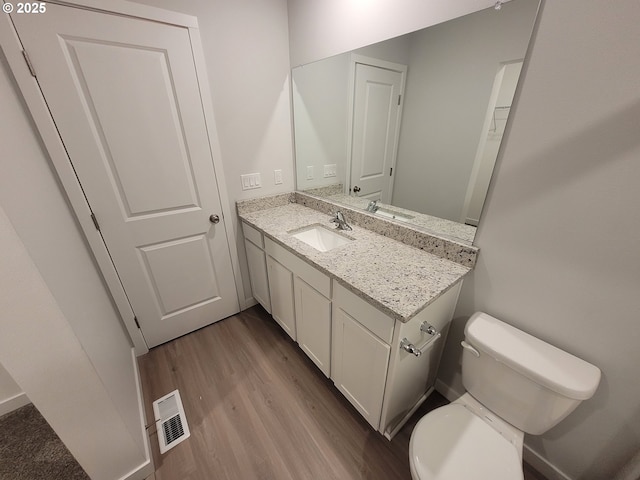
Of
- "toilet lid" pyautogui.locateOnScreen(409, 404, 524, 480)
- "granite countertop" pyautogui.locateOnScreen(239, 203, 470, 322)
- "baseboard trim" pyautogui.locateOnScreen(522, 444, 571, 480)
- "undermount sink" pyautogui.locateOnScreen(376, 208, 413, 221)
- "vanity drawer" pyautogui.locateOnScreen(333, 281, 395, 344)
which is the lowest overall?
"baseboard trim" pyautogui.locateOnScreen(522, 444, 571, 480)

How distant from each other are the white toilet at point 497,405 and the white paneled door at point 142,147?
169 centimetres

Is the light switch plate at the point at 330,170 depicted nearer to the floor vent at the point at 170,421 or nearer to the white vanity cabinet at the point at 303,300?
the white vanity cabinet at the point at 303,300

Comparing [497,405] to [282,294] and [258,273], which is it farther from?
[258,273]

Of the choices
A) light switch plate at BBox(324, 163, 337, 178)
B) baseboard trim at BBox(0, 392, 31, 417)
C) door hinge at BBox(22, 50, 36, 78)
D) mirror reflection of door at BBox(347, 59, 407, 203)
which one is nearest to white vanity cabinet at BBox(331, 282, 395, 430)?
mirror reflection of door at BBox(347, 59, 407, 203)

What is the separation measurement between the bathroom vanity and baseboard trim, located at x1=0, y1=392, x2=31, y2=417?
1628 mm

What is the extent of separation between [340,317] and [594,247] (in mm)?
976

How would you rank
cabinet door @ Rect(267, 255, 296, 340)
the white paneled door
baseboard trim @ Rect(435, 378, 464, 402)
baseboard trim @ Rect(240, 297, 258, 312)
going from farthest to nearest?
baseboard trim @ Rect(240, 297, 258, 312) → cabinet door @ Rect(267, 255, 296, 340) → baseboard trim @ Rect(435, 378, 464, 402) → the white paneled door

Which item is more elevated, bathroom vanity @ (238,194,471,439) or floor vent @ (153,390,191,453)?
bathroom vanity @ (238,194,471,439)

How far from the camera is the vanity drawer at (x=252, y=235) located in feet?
5.69

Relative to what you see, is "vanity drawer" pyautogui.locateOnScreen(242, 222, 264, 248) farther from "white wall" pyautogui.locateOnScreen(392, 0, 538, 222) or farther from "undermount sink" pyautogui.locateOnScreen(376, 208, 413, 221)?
"white wall" pyautogui.locateOnScreen(392, 0, 538, 222)

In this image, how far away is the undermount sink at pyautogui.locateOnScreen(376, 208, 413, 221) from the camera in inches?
56.8

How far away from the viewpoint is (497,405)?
3.34 feet

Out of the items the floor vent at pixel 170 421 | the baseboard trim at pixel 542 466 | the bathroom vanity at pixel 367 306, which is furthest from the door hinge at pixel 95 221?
the baseboard trim at pixel 542 466

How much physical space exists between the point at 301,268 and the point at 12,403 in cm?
191
